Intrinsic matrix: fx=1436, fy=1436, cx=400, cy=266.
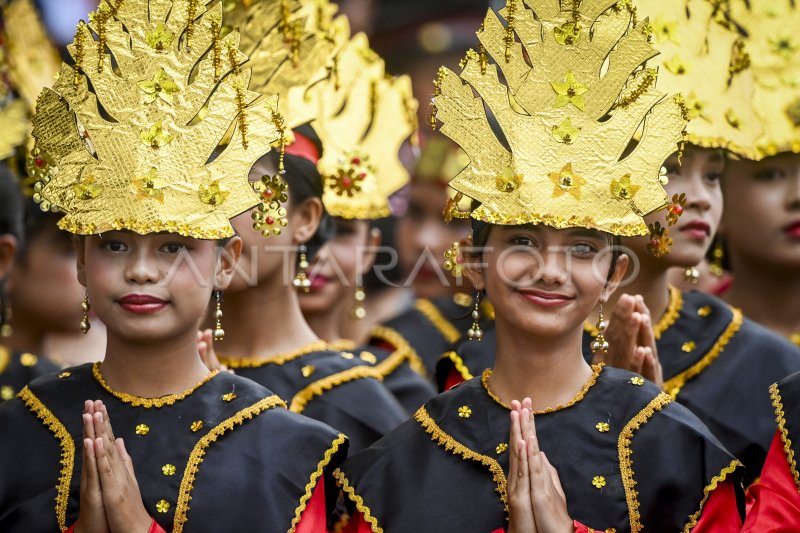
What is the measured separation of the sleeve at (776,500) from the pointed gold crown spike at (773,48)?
1.78m

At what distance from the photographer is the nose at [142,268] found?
3777mm

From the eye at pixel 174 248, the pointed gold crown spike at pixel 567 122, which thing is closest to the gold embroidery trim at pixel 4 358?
the eye at pixel 174 248

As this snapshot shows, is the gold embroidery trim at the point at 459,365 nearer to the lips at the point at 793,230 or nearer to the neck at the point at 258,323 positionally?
the neck at the point at 258,323

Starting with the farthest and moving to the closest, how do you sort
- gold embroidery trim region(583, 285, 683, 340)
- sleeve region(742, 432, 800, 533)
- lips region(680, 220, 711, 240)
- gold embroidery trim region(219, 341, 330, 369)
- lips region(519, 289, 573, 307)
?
gold embroidery trim region(219, 341, 330, 369) → gold embroidery trim region(583, 285, 683, 340) → lips region(680, 220, 711, 240) → lips region(519, 289, 573, 307) → sleeve region(742, 432, 800, 533)

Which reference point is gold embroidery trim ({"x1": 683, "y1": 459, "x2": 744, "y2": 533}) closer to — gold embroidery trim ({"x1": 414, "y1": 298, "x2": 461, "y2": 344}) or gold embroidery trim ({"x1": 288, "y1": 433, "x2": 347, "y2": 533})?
gold embroidery trim ({"x1": 288, "y1": 433, "x2": 347, "y2": 533})

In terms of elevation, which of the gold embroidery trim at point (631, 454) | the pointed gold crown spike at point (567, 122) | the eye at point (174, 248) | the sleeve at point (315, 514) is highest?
the pointed gold crown spike at point (567, 122)

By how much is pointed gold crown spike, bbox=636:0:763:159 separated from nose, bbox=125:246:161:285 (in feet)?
6.30

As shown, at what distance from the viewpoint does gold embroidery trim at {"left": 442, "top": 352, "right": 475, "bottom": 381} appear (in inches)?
184

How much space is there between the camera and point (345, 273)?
604cm

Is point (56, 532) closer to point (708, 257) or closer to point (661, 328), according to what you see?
point (661, 328)

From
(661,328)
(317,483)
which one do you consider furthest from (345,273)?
(317,483)

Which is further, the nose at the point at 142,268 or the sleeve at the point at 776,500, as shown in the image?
the nose at the point at 142,268

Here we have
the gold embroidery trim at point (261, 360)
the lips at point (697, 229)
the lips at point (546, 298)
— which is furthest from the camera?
the gold embroidery trim at point (261, 360)

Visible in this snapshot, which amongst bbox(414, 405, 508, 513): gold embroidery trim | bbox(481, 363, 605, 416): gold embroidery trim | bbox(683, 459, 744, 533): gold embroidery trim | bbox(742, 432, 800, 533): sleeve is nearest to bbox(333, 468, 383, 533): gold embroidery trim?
bbox(414, 405, 508, 513): gold embroidery trim
